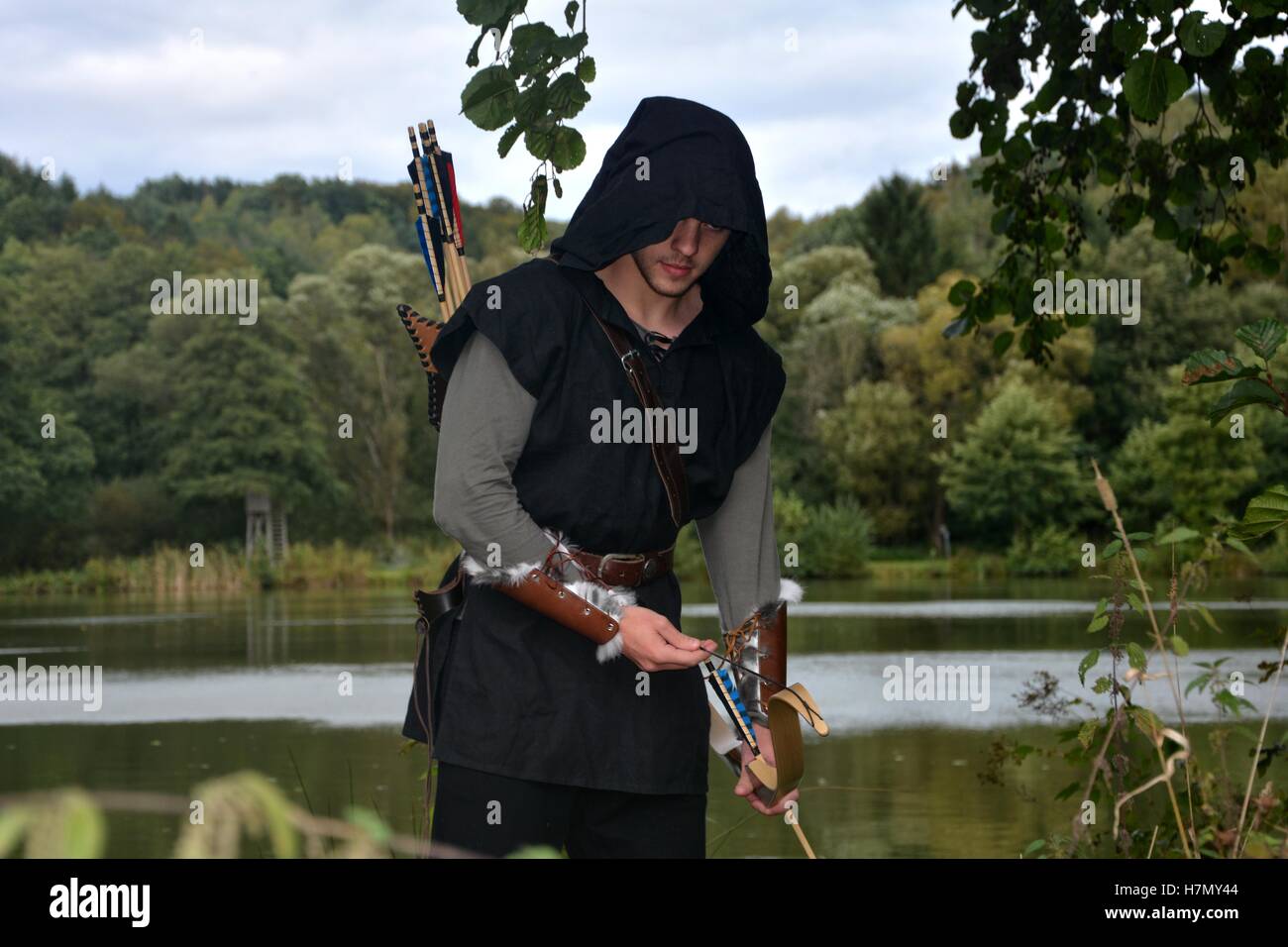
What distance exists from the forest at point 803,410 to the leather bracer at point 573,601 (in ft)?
108

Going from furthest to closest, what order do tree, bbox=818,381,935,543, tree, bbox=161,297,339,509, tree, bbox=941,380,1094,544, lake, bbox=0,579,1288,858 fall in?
1. tree, bbox=161,297,339,509
2. tree, bbox=818,381,935,543
3. tree, bbox=941,380,1094,544
4. lake, bbox=0,579,1288,858

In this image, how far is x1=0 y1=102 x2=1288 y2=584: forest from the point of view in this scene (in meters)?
39.9

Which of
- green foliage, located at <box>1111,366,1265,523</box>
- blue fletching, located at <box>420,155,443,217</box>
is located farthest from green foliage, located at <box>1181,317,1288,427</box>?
green foliage, located at <box>1111,366,1265,523</box>

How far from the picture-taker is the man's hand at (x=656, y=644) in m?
2.55

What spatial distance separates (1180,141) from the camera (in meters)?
5.82

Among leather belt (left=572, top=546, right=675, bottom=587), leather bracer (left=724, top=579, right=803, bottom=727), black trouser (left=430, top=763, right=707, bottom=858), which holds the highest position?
leather belt (left=572, top=546, right=675, bottom=587)

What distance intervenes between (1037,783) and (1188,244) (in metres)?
5.78

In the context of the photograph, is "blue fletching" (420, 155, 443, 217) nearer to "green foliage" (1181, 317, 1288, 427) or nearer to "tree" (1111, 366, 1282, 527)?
"green foliage" (1181, 317, 1288, 427)

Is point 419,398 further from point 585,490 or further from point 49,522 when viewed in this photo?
point 585,490

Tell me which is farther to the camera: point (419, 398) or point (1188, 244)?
point (419, 398)

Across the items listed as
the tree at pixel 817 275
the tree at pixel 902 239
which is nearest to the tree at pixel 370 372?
the tree at pixel 817 275

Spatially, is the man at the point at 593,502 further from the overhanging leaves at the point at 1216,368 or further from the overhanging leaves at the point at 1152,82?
the overhanging leaves at the point at 1152,82
